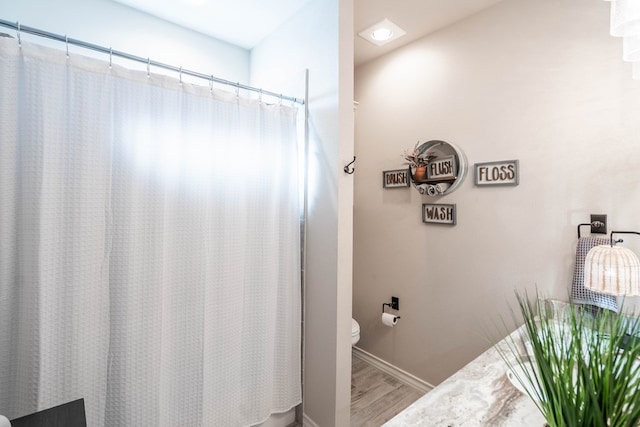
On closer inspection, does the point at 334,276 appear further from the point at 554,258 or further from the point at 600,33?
the point at 600,33

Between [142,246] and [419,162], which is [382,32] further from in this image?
[142,246]

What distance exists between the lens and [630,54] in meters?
0.90

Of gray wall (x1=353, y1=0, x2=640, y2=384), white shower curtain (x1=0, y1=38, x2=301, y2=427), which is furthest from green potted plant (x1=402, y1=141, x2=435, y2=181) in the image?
white shower curtain (x1=0, y1=38, x2=301, y2=427)

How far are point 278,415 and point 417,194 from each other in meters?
1.73

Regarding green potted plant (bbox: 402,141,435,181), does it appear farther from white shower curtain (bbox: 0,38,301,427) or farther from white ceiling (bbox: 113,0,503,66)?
white shower curtain (bbox: 0,38,301,427)

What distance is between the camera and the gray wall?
1.46m

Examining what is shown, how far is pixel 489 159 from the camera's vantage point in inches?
72.9

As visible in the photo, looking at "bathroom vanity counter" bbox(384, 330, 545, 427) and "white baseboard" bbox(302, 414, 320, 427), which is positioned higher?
"bathroom vanity counter" bbox(384, 330, 545, 427)

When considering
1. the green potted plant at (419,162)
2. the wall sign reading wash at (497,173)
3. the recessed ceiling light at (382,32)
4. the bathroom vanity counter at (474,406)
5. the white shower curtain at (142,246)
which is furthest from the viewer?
the green potted plant at (419,162)

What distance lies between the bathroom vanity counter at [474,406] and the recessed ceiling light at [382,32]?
2.07 m

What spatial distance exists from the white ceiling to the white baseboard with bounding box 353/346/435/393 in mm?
2551

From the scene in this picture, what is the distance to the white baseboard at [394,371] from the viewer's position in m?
2.17

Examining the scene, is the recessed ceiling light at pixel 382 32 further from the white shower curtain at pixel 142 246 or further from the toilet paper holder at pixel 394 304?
the toilet paper holder at pixel 394 304

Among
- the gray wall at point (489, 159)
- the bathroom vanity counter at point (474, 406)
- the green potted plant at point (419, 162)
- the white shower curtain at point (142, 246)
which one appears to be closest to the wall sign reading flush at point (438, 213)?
the gray wall at point (489, 159)
